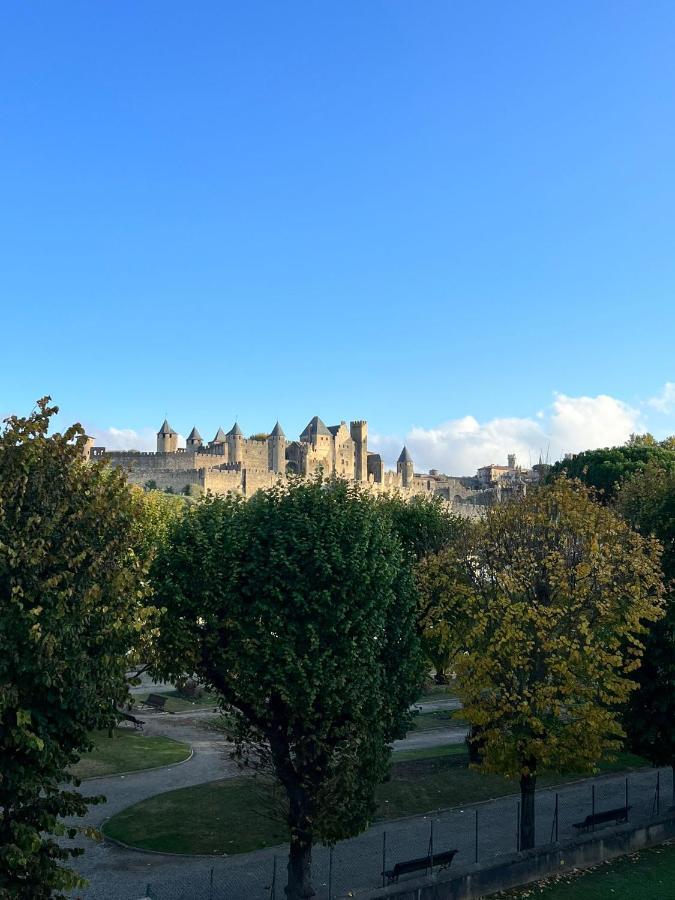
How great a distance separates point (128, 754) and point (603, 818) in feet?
59.1

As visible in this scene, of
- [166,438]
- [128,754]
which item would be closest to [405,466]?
[166,438]

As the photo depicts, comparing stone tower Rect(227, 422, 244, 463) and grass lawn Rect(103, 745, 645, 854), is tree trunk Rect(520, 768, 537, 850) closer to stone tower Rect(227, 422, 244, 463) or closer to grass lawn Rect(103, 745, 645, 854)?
grass lawn Rect(103, 745, 645, 854)

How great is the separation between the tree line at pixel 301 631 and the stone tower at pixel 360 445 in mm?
130457

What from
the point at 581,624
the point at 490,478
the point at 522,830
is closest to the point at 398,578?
the point at 581,624

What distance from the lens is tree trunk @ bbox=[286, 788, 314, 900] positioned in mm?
17547

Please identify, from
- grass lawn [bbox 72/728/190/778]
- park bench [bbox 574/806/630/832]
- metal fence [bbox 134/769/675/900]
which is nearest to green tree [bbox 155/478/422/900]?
metal fence [bbox 134/769/675/900]

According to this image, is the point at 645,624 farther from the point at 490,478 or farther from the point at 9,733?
the point at 490,478

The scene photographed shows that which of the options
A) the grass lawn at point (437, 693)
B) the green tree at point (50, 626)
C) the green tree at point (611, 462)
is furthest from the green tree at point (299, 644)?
the green tree at point (611, 462)

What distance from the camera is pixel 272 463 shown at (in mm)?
138000

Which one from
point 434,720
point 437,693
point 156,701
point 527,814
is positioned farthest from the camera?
point 437,693

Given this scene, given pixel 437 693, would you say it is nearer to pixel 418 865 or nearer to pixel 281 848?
pixel 281 848

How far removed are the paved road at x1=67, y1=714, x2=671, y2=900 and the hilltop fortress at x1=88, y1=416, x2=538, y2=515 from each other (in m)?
67.2

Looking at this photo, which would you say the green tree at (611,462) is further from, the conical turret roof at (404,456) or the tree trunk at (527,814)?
the conical turret roof at (404,456)

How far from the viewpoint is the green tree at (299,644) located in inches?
690
